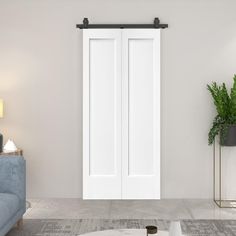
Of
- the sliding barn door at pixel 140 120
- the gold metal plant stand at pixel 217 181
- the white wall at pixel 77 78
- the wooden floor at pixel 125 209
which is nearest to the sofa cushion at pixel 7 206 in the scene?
the wooden floor at pixel 125 209

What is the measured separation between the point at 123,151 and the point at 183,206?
1.02m

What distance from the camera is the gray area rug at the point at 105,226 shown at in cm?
428

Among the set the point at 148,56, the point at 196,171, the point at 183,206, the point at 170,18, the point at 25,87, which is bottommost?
the point at 183,206

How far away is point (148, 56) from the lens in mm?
5879

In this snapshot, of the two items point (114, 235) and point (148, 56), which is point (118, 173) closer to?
point (148, 56)

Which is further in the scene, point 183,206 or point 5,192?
point 183,206

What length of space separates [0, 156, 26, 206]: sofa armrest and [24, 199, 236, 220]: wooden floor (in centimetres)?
79

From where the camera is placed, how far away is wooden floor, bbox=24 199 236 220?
4988 millimetres

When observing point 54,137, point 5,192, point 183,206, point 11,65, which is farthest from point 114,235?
point 11,65

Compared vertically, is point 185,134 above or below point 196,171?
above

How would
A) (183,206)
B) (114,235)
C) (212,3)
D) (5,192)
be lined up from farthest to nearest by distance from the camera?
(212,3), (183,206), (5,192), (114,235)

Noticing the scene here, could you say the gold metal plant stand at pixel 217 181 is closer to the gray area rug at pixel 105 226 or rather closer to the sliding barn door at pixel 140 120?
the sliding barn door at pixel 140 120

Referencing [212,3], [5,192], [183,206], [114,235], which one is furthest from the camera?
[212,3]

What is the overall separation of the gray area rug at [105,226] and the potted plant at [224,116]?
1.12 metres
